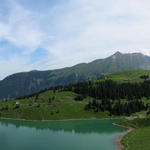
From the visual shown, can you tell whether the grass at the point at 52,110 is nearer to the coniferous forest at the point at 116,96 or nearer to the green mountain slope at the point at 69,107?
the green mountain slope at the point at 69,107

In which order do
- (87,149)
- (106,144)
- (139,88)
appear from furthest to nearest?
(139,88)
(106,144)
(87,149)

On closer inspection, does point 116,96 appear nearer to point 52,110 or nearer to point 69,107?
point 69,107

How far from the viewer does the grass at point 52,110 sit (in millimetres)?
127500

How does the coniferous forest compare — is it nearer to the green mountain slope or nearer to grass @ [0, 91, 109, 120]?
the green mountain slope

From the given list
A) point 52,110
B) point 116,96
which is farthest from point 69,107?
point 116,96

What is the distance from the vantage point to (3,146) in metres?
64.4

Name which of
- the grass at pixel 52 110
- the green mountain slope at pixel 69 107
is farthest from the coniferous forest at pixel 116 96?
the grass at pixel 52 110

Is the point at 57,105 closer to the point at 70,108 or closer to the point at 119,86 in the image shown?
the point at 70,108

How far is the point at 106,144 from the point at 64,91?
121080 millimetres

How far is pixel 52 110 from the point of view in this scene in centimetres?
13475

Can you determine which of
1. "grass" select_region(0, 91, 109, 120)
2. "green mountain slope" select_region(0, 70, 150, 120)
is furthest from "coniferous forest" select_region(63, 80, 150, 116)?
"grass" select_region(0, 91, 109, 120)

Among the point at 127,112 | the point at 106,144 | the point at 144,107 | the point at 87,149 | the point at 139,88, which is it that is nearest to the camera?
the point at 87,149

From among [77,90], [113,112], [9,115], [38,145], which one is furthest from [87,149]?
[77,90]

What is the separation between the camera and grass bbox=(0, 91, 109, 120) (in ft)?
418
